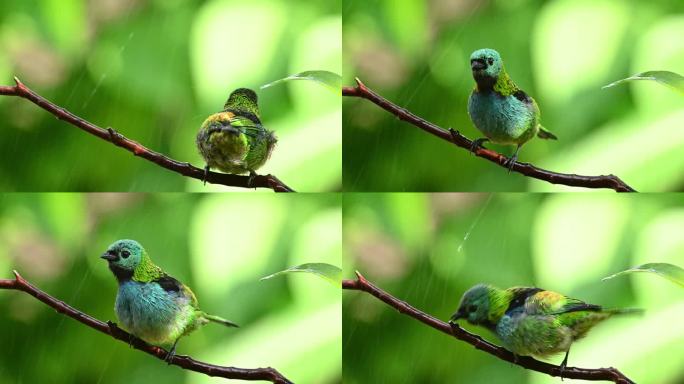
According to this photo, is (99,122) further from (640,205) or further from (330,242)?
(640,205)

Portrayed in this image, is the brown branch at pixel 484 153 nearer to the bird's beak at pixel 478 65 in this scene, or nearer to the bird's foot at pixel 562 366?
the bird's beak at pixel 478 65

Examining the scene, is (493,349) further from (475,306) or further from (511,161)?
(511,161)

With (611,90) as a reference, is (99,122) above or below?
below

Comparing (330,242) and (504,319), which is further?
(330,242)

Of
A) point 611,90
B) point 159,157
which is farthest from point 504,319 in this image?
point 159,157

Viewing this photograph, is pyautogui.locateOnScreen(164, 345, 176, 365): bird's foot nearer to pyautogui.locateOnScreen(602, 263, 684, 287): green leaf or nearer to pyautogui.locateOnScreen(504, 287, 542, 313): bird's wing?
pyautogui.locateOnScreen(504, 287, 542, 313): bird's wing

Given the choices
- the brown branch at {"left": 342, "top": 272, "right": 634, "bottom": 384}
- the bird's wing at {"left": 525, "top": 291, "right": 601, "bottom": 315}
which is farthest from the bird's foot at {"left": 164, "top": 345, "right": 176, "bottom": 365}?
the bird's wing at {"left": 525, "top": 291, "right": 601, "bottom": 315}
